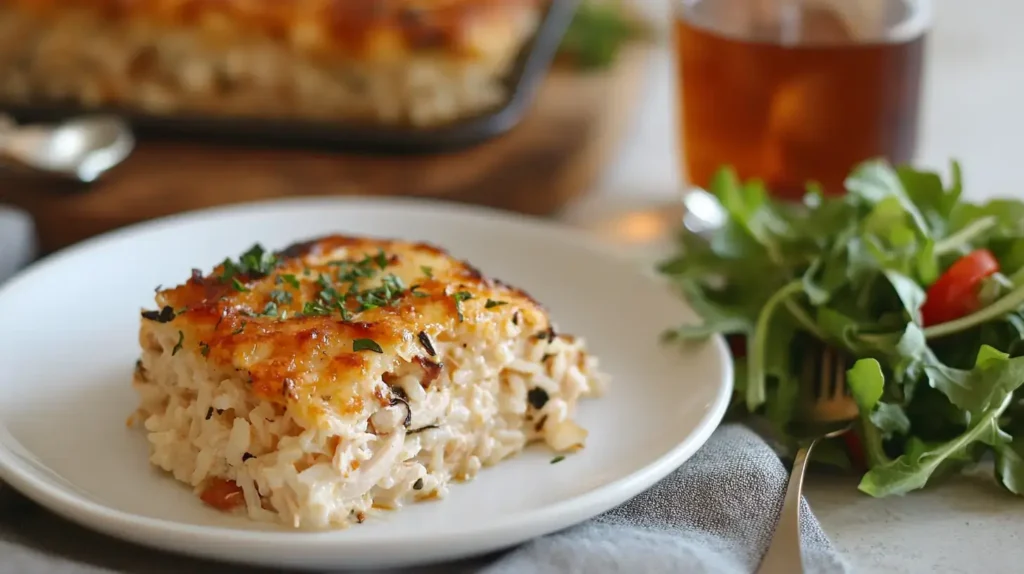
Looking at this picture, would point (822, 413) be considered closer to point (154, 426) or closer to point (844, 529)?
point (844, 529)

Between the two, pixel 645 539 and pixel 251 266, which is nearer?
pixel 645 539

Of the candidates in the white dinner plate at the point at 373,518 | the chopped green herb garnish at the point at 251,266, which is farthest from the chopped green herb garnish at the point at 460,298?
the chopped green herb garnish at the point at 251,266

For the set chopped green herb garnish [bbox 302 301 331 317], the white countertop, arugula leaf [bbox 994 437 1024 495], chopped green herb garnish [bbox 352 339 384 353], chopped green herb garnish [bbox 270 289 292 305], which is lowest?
the white countertop

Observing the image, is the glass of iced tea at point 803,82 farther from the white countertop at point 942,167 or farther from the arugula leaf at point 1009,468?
the arugula leaf at point 1009,468

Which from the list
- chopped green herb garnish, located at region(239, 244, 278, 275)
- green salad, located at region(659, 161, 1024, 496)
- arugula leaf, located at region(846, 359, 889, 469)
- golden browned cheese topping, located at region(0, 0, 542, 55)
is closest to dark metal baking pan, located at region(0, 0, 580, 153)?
golden browned cheese topping, located at region(0, 0, 542, 55)

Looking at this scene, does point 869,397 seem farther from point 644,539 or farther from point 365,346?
point 365,346

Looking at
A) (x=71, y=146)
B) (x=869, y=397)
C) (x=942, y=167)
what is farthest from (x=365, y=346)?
(x=942, y=167)

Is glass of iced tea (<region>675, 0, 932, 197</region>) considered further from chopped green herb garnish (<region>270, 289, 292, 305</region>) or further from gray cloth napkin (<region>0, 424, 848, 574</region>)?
chopped green herb garnish (<region>270, 289, 292, 305</region>)
